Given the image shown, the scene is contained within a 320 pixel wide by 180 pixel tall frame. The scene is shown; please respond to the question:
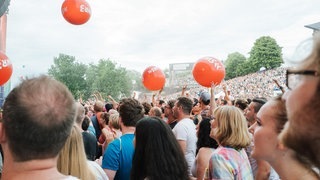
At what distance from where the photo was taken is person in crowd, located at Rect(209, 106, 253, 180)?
290 centimetres

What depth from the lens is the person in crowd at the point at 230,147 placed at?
2902 millimetres

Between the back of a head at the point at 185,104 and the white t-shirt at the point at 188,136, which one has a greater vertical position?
the back of a head at the point at 185,104

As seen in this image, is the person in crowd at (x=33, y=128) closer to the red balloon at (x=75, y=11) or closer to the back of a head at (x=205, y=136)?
the back of a head at (x=205, y=136)

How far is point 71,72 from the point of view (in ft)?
225

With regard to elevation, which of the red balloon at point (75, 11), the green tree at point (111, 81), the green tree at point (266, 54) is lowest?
the green tree at point (111, 81)

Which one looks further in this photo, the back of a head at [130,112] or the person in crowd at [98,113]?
the person in crowd at [98,113]

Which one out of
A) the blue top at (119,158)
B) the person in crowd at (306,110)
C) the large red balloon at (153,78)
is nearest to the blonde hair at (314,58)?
the person in crowd at (306,110)

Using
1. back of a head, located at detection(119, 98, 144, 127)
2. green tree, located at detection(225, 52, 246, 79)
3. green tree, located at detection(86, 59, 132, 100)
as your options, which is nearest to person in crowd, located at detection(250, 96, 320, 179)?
back of a head, located at detection(119, 98, 144, 127)

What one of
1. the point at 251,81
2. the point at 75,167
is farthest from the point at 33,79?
the point at 251,81

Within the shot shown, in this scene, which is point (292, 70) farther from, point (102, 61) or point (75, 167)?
point (102, 61)

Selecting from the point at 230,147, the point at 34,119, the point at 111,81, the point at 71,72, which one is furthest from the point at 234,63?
the point at 34,119

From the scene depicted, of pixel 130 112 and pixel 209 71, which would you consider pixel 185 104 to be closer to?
pixel 130 112

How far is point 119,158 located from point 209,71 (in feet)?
12.0

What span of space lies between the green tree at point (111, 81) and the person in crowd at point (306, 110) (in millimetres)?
65927
